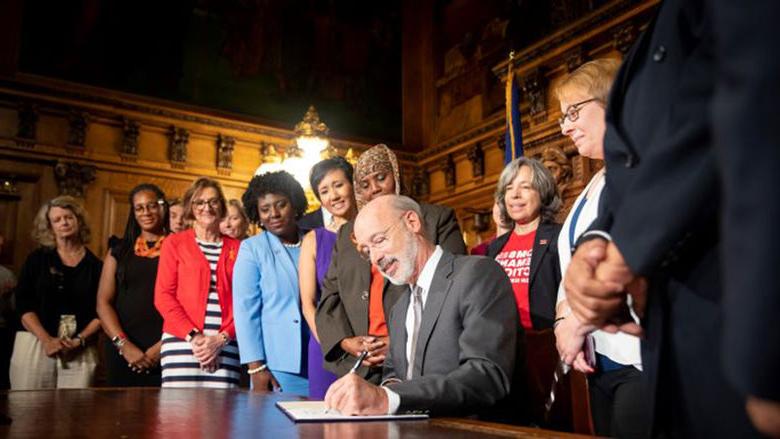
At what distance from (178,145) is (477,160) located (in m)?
4.20

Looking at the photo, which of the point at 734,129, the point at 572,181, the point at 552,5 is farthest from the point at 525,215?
the point at 552,5

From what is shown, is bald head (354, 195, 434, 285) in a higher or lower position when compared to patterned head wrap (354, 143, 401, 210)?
lower

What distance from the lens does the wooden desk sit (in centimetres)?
131

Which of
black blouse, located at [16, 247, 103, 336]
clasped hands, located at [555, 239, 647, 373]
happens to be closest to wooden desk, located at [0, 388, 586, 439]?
clasped hands, located at [555, 239, 647, 373]

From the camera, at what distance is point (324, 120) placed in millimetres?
10141

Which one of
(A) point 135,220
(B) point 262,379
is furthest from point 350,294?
(A) point 135,220

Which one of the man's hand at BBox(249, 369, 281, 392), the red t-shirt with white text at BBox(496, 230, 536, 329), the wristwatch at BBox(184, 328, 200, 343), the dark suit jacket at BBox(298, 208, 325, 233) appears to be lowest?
the man's hand at BBox(249, 369, 281, 392)

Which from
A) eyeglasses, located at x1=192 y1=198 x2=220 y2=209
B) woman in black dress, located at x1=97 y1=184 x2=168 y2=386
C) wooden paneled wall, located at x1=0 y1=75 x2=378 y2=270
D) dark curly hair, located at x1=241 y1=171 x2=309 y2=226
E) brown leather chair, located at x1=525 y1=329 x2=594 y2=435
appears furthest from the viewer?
wooden paneled wall, located at x1=0 y1=75 x2=378 y2=270

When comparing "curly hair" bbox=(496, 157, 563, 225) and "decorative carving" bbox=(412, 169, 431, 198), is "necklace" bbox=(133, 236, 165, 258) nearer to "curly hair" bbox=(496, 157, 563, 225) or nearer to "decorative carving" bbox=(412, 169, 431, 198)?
"curly hair" bbox=(496, 157, 563, 225)

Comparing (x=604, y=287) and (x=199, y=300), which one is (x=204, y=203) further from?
(x=604, y=287)

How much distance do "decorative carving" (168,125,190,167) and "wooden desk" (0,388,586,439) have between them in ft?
21.9

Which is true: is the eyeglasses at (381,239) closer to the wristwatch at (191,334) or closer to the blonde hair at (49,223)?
the wristwatch at (191,334)

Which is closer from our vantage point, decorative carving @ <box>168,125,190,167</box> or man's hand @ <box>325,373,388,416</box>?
man's hand @ <box>325,373,388,416</box>

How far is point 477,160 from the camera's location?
927 cm
